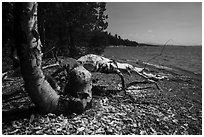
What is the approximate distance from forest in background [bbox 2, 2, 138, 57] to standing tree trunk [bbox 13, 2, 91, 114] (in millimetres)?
1220

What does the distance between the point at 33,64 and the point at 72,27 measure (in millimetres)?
1599

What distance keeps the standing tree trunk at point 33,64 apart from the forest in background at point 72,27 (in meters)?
1.22

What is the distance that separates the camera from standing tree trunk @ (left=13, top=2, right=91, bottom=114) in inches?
78.0

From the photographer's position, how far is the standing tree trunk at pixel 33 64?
1982 mm

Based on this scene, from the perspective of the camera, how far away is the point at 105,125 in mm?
2395

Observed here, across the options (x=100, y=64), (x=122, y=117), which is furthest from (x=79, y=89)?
(x=100, y=64)

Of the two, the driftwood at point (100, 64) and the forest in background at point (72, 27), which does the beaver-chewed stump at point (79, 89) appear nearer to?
the driftwood at point (100, 64)

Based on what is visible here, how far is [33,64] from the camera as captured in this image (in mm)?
2113

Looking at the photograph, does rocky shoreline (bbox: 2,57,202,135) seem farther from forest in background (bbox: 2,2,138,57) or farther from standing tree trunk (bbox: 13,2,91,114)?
forest in background (bbox: 2,2,138,57)

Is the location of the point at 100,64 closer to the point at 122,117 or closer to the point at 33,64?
the point at 122,117

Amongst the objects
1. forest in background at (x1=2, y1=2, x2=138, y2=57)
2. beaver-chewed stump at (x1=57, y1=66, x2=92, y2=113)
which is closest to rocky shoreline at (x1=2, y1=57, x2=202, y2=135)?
beaver-chewed stump at (x1=57, y1=66, x2=92, y2=113)

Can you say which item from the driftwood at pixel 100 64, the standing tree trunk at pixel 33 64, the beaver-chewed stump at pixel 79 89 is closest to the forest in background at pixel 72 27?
the driftwood at pixel 100 64

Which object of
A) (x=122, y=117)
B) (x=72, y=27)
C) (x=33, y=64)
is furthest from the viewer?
(x=72, y=27)

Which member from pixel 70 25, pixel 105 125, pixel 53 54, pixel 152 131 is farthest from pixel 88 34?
pixel 152 131
